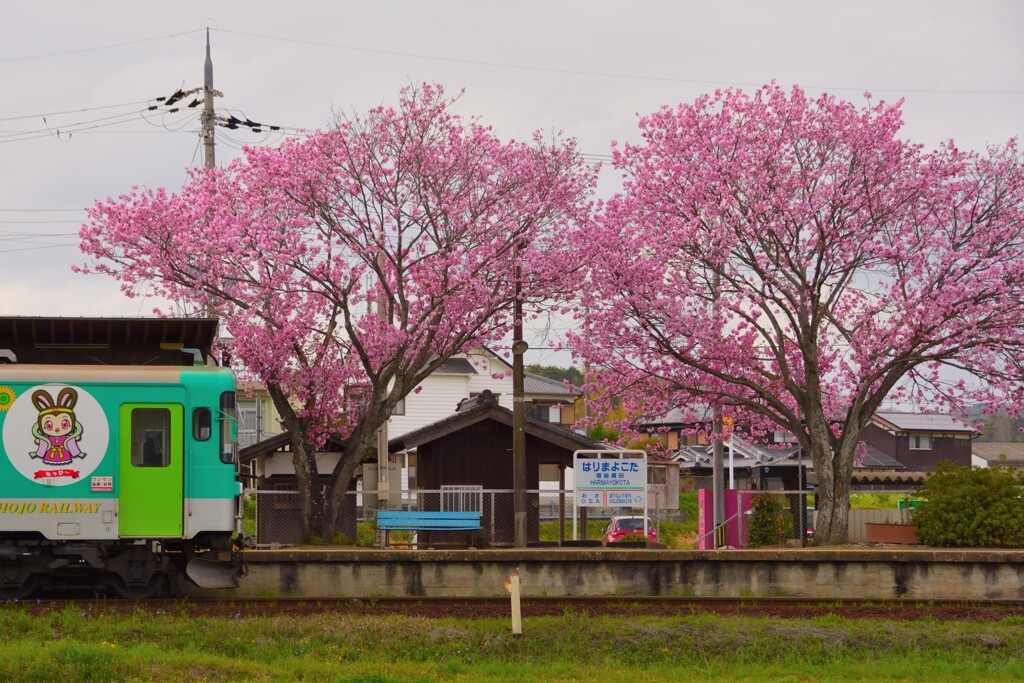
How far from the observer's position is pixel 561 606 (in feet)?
55.9

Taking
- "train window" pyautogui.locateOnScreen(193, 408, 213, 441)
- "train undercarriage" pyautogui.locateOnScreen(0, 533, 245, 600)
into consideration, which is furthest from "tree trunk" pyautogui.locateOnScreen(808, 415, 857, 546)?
"train window" pyautogui.locateOnScreen(193, 408, 213, 441)

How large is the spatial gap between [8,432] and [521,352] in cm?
1134

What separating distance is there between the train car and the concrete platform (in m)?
2.56

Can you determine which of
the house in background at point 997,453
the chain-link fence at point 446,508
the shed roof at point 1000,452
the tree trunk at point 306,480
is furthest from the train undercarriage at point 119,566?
the shed roof at point 1000,452

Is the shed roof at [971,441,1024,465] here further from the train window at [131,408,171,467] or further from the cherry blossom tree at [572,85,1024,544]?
the train window at [131,408,171,467]

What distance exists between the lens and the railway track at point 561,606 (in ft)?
53.2

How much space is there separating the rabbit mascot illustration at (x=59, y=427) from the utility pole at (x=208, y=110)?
54.2ft

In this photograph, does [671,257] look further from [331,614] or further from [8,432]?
[8,432]

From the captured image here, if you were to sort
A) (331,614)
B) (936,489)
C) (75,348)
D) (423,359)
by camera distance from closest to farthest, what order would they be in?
(331,614), (75,348), (936,489), (423,359)

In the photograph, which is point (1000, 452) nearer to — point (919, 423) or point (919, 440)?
point (919, 440)

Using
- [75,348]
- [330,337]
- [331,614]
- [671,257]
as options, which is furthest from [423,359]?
[331,614]

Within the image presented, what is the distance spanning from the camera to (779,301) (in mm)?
26375

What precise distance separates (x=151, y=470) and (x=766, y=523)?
1518 cm

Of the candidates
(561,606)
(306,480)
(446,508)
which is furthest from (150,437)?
(446,508)
